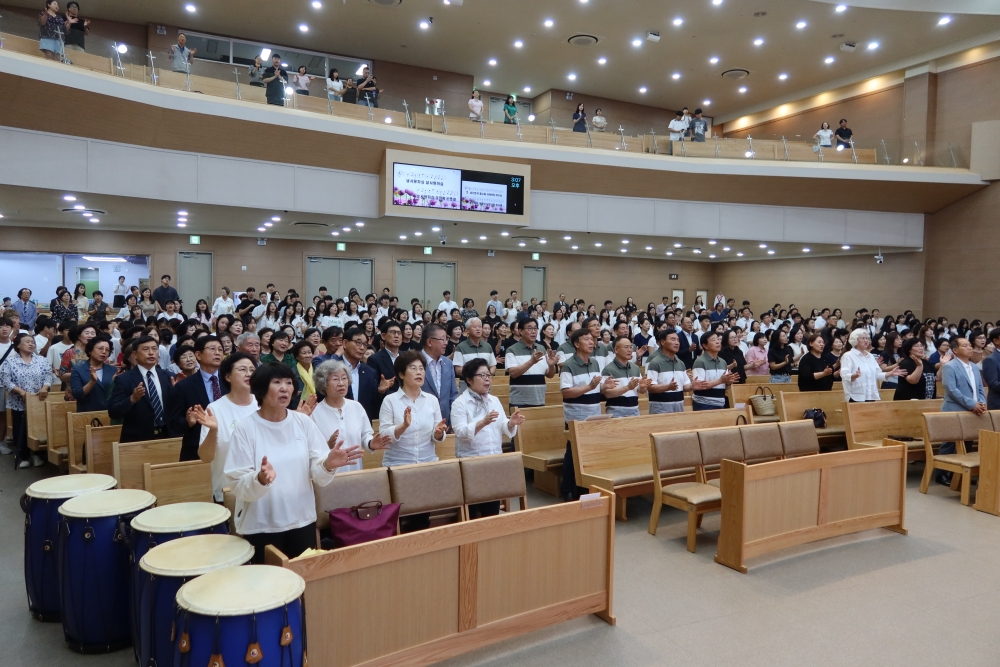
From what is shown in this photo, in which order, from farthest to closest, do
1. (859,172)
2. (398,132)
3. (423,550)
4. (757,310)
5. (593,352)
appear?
(757,310), (859,172), (398,132), (593,352), (423,550)

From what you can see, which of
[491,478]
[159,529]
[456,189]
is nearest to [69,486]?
[159,529]

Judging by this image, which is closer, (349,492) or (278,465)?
(278,465)

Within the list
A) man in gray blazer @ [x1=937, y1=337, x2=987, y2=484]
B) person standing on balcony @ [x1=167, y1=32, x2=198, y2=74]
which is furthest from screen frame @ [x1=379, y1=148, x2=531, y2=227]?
man in gray blazer @ [x1=937, y1=337, x2=987, y2=484]

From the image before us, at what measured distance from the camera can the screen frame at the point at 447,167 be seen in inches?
506

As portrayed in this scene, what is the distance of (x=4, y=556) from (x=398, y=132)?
10312mm

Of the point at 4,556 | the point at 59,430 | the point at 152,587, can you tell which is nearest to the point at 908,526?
the point at 152,587

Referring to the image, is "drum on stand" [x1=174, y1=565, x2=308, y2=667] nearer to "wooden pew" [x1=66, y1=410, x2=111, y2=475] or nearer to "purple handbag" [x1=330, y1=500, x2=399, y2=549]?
"purple handbag" [x1=330, y1=500, x2=399, y2=549]

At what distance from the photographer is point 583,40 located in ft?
54.5

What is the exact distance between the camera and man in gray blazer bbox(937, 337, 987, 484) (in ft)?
20.3

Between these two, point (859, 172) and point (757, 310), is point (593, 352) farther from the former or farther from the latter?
point (757, 310)

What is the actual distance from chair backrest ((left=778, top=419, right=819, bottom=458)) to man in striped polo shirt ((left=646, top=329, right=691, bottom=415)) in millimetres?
975

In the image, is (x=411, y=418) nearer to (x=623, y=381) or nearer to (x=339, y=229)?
(x=623, y=381)

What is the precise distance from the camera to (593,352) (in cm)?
595

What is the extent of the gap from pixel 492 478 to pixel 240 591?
1.95 metres
